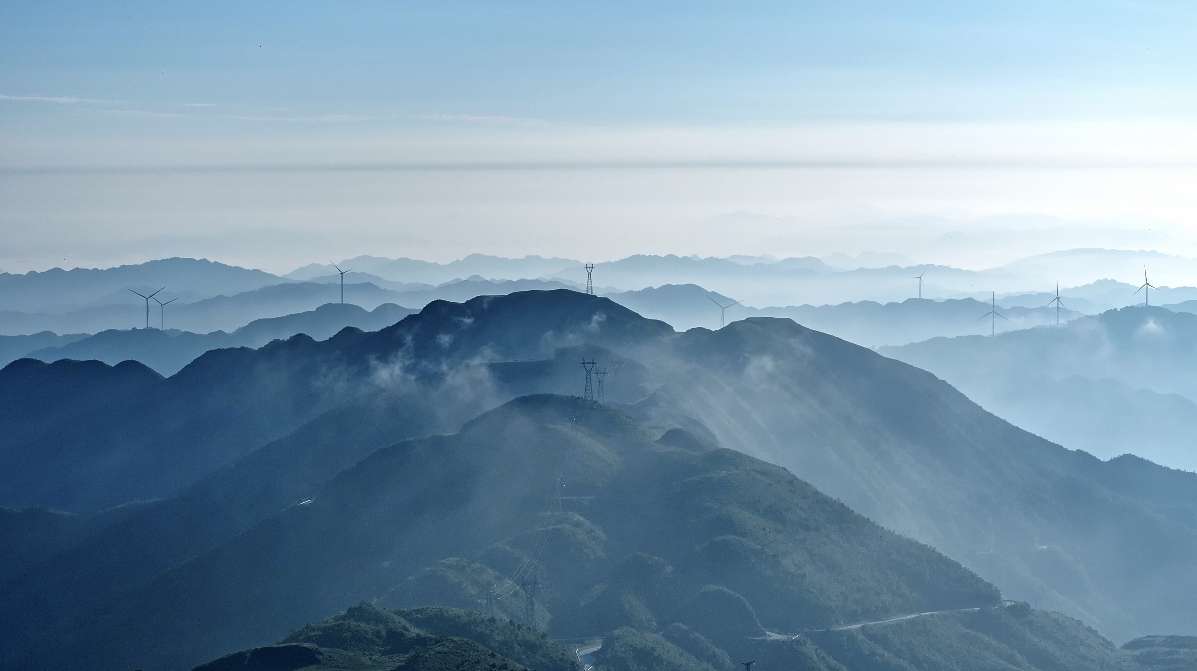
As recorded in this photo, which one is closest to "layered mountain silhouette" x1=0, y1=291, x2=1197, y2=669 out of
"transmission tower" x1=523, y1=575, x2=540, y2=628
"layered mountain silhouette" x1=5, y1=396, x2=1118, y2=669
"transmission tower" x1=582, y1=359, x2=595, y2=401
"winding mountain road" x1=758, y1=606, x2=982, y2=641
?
"layered mountain silhouette" x1=5, y1=396, x2=1118, y2=669

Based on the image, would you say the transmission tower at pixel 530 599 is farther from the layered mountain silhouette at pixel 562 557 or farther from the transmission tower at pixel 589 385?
the transmission tower at pixel 589 385

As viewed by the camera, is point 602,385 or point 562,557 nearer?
point 562,557

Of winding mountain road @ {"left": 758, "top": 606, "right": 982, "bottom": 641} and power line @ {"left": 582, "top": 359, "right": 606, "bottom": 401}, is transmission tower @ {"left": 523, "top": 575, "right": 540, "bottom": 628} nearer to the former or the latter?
winding mountain road @ {"left": 758, "top": 606, "right": 982, "bottom": 641}

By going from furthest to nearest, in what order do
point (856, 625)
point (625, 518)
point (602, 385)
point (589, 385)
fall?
point (602, 385), point (589, 385), point (625, 518), point (856, 625)

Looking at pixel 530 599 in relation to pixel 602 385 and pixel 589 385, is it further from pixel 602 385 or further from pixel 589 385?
pixel 602 385

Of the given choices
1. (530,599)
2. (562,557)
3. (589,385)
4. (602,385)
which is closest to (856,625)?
(562,557)

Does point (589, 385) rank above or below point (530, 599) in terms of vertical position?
above

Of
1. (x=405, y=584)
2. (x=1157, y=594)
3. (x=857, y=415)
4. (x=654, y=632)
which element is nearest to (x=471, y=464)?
(x=405, y=584)
